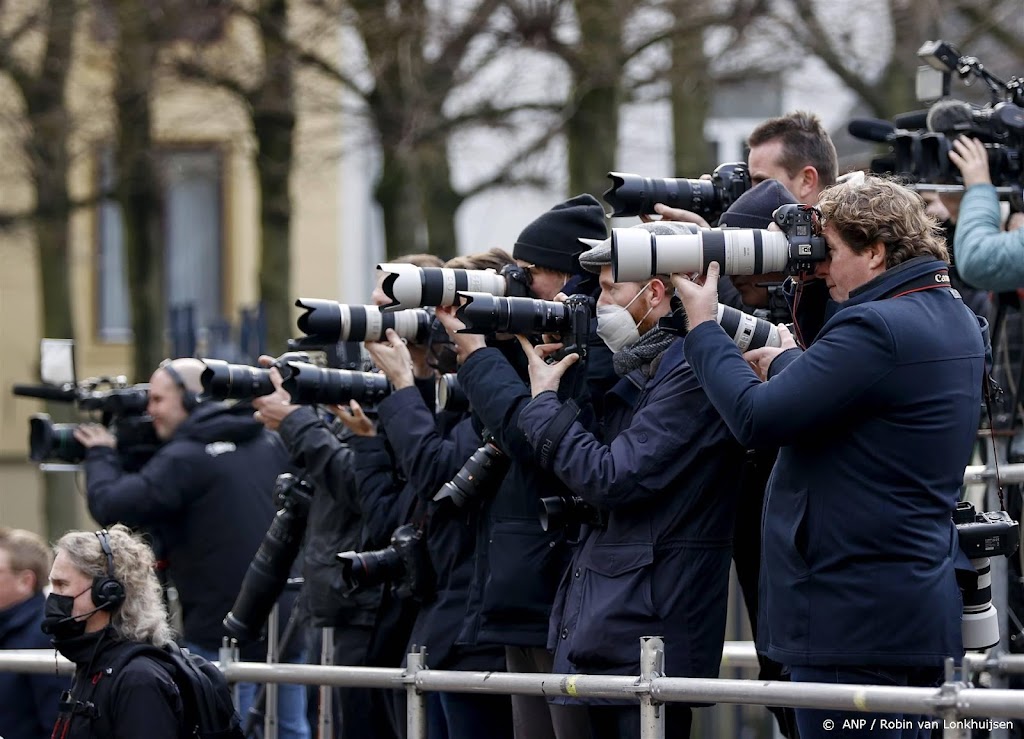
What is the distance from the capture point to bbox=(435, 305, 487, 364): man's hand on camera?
17.6 ft

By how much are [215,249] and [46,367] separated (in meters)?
14.4

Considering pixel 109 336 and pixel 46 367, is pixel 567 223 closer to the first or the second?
pixel 46 367

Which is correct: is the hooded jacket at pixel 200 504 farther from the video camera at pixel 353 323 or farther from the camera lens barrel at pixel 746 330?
the camera lens barrel at pixel 746 330

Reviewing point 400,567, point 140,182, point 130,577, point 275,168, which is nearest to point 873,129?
point 400,567

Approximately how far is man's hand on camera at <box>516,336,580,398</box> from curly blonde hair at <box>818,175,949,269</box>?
101 centimetres

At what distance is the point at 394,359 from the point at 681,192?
1.05 meters

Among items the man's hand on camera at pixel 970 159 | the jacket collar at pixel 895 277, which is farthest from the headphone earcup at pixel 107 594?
the man's hand on camera at pixel 970 159

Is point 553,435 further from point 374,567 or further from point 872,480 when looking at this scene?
point 374,567

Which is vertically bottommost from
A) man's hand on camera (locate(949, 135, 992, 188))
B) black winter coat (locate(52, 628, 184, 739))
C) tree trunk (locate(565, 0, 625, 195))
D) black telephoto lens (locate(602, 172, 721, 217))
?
black winter coat (locate(52, 628, 184, 739))

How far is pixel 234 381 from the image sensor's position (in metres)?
6.38

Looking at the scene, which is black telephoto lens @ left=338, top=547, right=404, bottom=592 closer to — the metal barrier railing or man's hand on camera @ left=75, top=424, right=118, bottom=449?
the metal barrier railing

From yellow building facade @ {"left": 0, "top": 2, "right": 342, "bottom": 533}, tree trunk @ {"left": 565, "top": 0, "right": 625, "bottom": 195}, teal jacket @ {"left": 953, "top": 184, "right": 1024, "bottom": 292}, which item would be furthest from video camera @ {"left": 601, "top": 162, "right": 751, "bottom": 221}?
yellow building facade @ {"left": 0, "top": 2, "right": 342, "bottom": 533}

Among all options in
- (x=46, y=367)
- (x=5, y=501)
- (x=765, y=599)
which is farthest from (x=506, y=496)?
(x=5, y=501)

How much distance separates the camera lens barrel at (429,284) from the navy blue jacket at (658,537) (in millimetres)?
849
